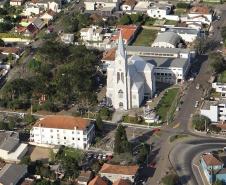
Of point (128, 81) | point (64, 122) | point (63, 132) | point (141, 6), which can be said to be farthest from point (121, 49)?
point (141, 6)

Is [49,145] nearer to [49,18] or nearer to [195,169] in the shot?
[195,169]

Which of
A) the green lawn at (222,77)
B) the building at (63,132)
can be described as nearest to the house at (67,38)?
the green lawn at (222,77)

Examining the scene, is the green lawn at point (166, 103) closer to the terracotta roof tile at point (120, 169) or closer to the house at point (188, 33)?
the terracotta roof tile at point (120, 169)

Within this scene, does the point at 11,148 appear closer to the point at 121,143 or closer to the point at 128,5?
the point at 121,143

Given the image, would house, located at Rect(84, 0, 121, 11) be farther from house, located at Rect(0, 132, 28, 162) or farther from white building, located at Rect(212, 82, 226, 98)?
house, located at Rect(0, 132, 28, 162)

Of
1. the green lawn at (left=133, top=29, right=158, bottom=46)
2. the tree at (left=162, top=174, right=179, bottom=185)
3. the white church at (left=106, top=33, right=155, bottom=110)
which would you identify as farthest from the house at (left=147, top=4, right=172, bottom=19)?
the tree at (left=162, top=174, right=179, bottom=185)

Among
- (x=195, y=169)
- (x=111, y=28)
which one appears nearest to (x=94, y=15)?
(x=111, y=28)
